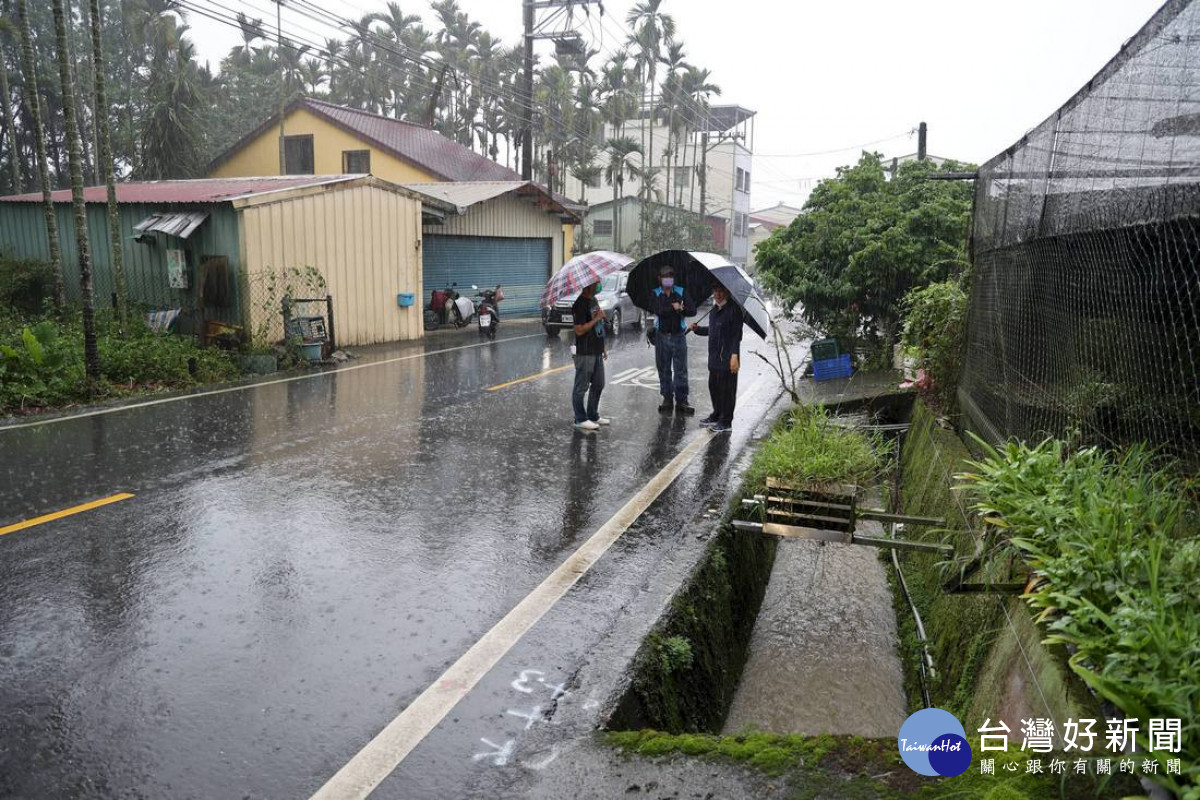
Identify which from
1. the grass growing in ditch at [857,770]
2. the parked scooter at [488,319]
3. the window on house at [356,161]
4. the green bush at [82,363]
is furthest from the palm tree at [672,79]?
the grass growing in ditch at [857,770]

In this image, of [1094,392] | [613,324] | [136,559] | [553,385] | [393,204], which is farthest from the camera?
[613,324]

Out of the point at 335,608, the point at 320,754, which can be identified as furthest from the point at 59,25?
the point at 320,754

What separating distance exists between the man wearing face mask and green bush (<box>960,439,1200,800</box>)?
233 inches

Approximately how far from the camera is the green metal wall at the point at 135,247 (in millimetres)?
14734

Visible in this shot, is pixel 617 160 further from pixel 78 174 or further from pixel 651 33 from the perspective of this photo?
pixel 78 174

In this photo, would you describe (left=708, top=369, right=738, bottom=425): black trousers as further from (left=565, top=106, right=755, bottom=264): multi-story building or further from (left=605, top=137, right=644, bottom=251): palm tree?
(left=565, top=106, right=755, bottom=264): multi-story building

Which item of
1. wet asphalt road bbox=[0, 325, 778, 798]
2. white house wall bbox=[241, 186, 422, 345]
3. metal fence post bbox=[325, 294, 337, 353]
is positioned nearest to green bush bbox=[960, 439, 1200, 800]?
wet asphalt road bbox=[0, 325, 778, 798]

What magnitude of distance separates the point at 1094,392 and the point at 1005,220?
2.81 m

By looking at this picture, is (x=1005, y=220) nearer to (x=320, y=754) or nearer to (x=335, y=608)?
(x=335, y=608)

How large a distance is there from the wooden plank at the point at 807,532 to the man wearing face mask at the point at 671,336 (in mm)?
5139

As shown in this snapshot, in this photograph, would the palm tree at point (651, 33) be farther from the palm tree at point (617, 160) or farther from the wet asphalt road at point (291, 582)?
the wet asphalt road at point (291, 582)

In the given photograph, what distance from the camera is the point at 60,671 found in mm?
3967

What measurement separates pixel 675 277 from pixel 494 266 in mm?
15200

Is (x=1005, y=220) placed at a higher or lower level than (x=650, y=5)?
lower
